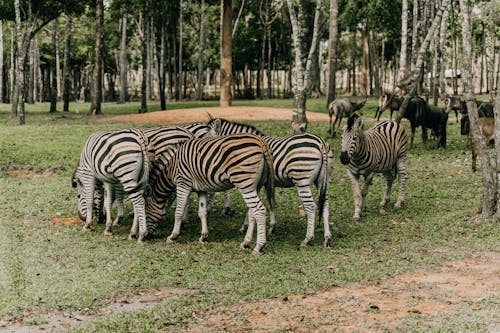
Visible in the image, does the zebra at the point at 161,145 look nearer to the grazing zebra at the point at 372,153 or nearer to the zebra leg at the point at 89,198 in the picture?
the zebra leg at the point at 89,198

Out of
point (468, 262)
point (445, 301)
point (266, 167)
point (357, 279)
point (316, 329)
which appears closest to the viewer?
point (316, 329)

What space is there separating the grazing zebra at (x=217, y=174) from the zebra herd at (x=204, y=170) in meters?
0.02

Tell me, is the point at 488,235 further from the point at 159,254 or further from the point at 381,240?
the point at 159,254

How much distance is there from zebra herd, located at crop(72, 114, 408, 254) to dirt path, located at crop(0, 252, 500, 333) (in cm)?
218

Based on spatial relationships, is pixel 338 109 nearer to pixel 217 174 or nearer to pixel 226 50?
pixel 226 50

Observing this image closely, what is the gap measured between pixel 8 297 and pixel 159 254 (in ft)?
8.66

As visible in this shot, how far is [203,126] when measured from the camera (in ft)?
42.8

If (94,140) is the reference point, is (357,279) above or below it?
below

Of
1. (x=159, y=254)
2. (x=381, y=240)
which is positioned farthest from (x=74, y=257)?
(x=381, y=240)

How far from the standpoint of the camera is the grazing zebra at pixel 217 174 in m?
10.3

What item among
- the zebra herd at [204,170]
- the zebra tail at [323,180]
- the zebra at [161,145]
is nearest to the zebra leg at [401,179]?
the zebra herd at [204,170]

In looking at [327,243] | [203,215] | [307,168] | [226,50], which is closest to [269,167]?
[307,168]

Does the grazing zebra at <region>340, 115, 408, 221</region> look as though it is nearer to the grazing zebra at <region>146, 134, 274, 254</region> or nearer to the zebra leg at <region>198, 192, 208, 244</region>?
the grazing zebra at <region>146, 134, 274, 254</region>

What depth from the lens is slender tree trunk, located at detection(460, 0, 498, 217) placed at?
11984 millimetres
